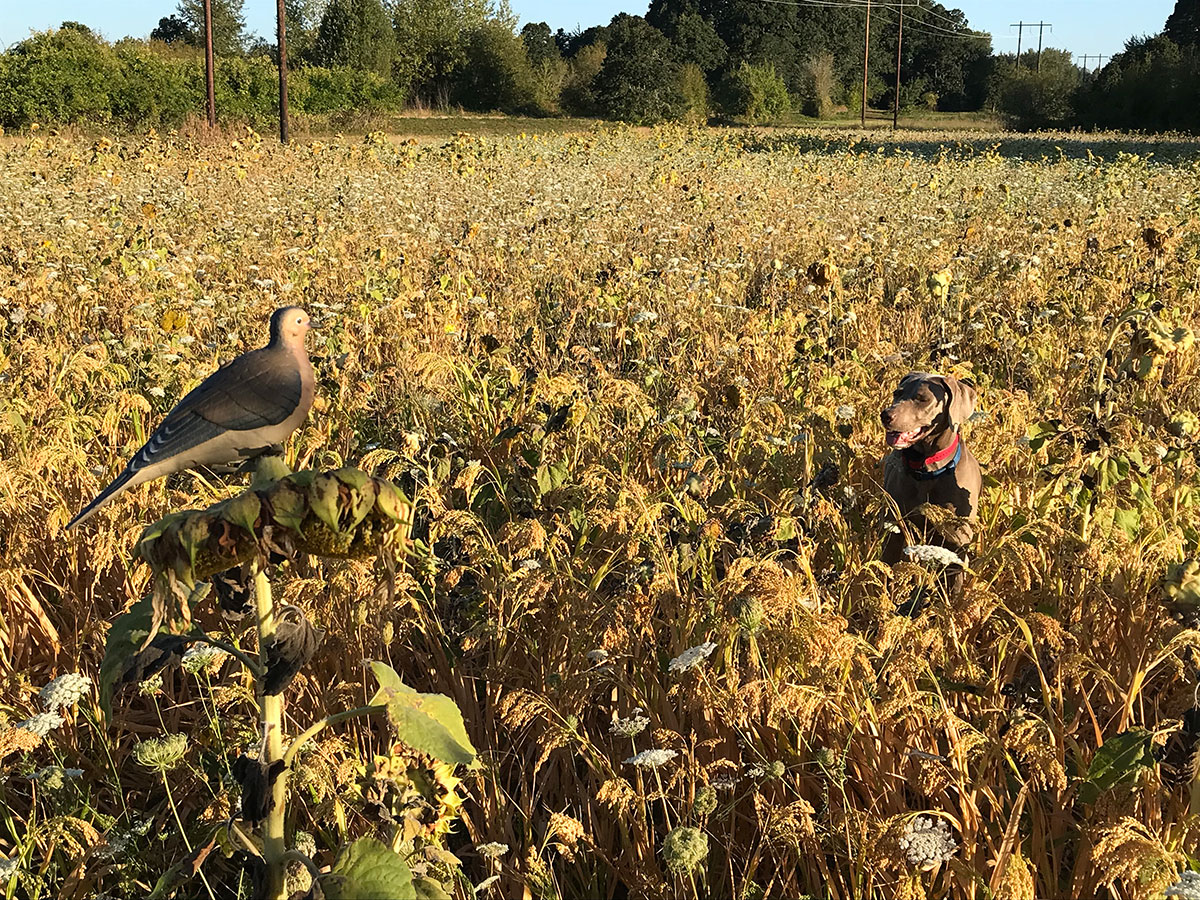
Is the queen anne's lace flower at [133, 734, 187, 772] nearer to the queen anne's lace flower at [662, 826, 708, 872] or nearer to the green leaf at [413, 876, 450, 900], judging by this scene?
the green leaf at [413, 876, 450, 900]

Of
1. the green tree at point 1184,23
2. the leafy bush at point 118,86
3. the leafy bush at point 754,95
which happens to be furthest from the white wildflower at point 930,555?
the green tree at point 1184,23

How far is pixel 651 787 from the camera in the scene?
201cm

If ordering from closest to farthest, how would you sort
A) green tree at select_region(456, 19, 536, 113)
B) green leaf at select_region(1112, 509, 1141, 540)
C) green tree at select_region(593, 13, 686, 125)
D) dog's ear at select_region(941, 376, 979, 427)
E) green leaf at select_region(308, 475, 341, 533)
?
green leaf at select_region(308, 475, 341, 533) → green leaf at select_region(1112, 509, 1141, 540) → dog's ear at select_region(941, 376, 979, 427) → green tree at select_region(593, 13, 686, 125) → green tree at select_region(456, 19, 536, 113)

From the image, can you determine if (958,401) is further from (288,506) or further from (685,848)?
(288,506)

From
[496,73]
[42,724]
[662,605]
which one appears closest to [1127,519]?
[662,605]

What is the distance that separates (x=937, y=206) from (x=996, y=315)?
448cm

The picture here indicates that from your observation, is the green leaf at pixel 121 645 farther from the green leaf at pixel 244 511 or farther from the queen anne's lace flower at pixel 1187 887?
the queen anne's lace flower at pixel 1187 887

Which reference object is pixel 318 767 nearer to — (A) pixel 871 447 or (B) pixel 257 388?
(B) pixel 257 388

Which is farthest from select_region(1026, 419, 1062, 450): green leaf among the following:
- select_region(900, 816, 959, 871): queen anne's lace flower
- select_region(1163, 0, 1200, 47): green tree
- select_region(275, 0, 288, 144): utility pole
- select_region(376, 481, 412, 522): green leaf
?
select_region(1163, 0, 1200, 47): green tree

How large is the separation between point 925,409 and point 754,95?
48.8m

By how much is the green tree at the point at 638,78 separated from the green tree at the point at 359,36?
14.1 meters

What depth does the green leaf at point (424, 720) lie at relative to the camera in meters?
0.98

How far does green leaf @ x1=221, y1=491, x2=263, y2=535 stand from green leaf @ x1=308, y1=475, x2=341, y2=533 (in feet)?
0.17

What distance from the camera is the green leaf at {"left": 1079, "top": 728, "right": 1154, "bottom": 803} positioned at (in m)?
1.44
